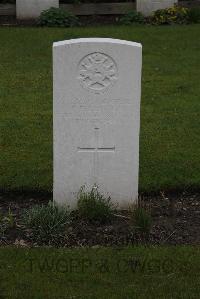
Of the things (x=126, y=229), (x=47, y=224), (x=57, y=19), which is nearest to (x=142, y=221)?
(x=126, y=229)

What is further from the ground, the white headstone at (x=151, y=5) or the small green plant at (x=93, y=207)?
the white headstone at (x=151, y=5)

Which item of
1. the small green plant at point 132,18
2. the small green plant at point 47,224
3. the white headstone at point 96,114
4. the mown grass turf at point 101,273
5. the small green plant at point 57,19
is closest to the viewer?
the mown grass turf at point 101,273

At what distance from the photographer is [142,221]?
6500 mm

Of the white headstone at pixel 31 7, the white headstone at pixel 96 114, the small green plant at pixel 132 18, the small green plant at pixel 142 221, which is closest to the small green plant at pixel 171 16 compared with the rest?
the small green plant at pixel 132 18

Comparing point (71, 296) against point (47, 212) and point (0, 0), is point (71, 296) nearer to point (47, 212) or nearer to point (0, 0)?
point (47, 212)

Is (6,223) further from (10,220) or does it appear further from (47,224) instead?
(47,224)

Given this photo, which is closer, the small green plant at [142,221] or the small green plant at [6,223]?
the small green plant at [142,221]

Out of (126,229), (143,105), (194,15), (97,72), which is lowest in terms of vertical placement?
(126,229)

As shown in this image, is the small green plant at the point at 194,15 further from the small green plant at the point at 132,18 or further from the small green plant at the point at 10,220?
the small green plant at the point at 10,220

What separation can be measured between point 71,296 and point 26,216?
1.46 meters

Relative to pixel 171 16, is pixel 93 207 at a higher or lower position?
lower

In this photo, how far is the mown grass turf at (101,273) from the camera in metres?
5.46

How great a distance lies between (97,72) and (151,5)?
10912 millimetres

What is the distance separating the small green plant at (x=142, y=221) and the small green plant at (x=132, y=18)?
10.6 metres
